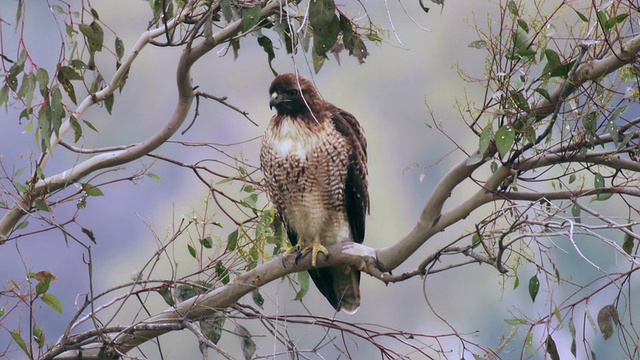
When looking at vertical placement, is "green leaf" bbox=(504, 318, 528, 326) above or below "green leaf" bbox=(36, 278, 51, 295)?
below

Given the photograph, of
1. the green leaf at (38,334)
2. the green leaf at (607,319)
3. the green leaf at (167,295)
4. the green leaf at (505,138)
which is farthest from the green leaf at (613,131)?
the green leaf at (38,334)

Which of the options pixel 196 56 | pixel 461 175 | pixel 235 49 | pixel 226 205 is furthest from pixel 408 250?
pixel 226 205

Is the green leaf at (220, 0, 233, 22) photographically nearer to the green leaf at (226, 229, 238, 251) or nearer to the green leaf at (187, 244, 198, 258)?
the green leaf at (226, 229, 238, 251)

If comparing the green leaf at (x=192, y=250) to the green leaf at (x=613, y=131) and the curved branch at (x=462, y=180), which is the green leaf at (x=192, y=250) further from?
the green leaf at (x=613, y=131)

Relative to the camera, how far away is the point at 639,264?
235 cm

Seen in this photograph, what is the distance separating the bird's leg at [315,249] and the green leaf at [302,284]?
95 millimetres

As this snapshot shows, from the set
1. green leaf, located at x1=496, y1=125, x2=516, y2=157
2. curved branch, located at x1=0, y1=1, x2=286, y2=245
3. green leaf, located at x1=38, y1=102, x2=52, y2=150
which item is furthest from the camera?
curved branch, located at x1=0, y1=1, x2=286, y2=245

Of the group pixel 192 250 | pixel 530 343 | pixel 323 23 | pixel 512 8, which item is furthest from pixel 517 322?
pixel 192 250

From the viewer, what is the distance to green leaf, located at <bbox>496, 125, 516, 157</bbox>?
2.56 m

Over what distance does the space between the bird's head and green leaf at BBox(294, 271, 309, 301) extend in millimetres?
654

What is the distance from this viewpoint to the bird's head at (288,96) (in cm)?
374

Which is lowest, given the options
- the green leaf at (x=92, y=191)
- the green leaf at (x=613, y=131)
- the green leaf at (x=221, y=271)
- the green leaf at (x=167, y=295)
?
the green leaf at (x=613, y=131)

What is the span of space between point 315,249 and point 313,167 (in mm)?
330

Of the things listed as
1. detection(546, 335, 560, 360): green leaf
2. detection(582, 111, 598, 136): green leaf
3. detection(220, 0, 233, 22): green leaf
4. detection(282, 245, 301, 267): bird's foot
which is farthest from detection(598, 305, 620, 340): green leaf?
detection(220, 0, 233, 22): green leaf
